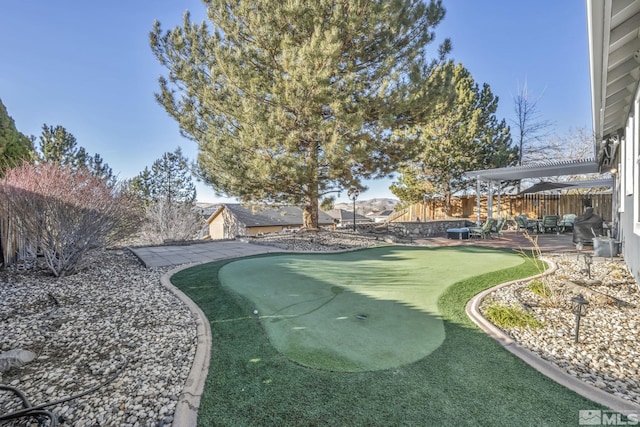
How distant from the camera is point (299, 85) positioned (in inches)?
364

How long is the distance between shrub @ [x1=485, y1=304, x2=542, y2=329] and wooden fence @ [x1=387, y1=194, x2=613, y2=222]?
48.8 ft

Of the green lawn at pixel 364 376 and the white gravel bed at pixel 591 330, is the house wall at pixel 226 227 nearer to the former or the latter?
the green lawn at pixel 364 376

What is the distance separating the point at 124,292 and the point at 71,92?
11.6 meters

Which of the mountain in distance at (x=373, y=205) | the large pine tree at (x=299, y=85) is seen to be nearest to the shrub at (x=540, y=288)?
the large pine tree at (x=299, y=85)

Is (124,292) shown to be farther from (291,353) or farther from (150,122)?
(150,122)

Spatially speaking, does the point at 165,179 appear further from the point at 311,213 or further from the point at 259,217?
the point at 311,213

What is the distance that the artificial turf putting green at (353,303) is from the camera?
9.80ft

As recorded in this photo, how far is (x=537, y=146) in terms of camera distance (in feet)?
75.6

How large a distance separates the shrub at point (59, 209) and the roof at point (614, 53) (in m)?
7.91

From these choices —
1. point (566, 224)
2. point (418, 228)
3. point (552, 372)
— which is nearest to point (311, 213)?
point (418, 228)

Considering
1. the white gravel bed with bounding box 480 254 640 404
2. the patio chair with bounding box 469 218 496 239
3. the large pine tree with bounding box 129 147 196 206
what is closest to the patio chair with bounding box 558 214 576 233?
the patio chair with bounding box 469 218 496 239

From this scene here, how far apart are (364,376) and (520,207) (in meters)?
19.6

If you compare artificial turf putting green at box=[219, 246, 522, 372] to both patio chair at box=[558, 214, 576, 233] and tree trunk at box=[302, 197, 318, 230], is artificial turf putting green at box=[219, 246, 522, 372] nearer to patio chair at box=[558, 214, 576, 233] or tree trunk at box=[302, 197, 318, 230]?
tree trunk at box=[302, 197, 318, 230]

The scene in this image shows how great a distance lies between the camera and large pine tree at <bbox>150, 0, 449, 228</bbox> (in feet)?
30.8
